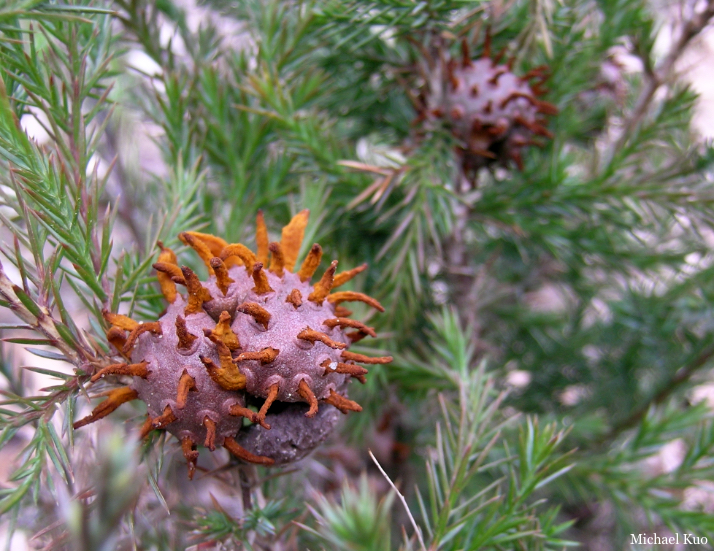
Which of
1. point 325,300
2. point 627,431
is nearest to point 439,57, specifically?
point 325,300

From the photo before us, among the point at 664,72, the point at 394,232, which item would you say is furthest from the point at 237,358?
the point at 664,72

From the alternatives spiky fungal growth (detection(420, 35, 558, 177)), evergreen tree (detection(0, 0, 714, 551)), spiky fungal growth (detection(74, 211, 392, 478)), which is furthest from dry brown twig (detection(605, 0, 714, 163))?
spiky fungal growth (detection(74, 211, 392, 478))

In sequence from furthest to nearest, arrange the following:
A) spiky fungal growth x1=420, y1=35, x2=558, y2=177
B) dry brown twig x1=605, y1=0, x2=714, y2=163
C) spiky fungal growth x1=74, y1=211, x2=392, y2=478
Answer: dry brown twig x1=605, y1=0, x2=714, y2=163 < spiky fungal growth x1=420, y1=35, x2=558, y2=177 < spiky fungal growth x1=74, y1=211, x2=392, y2=478

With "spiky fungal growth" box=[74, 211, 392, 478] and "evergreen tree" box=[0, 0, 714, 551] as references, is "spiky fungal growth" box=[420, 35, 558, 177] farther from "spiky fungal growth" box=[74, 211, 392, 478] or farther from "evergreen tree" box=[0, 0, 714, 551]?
"spiky fungal growth" box=[74, 211, 392, 478]

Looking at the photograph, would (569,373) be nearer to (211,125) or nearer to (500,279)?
(500,279)

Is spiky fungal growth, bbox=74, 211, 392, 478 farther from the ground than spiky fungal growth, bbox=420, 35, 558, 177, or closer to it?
closer to it

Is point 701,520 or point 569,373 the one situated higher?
point 701,520
